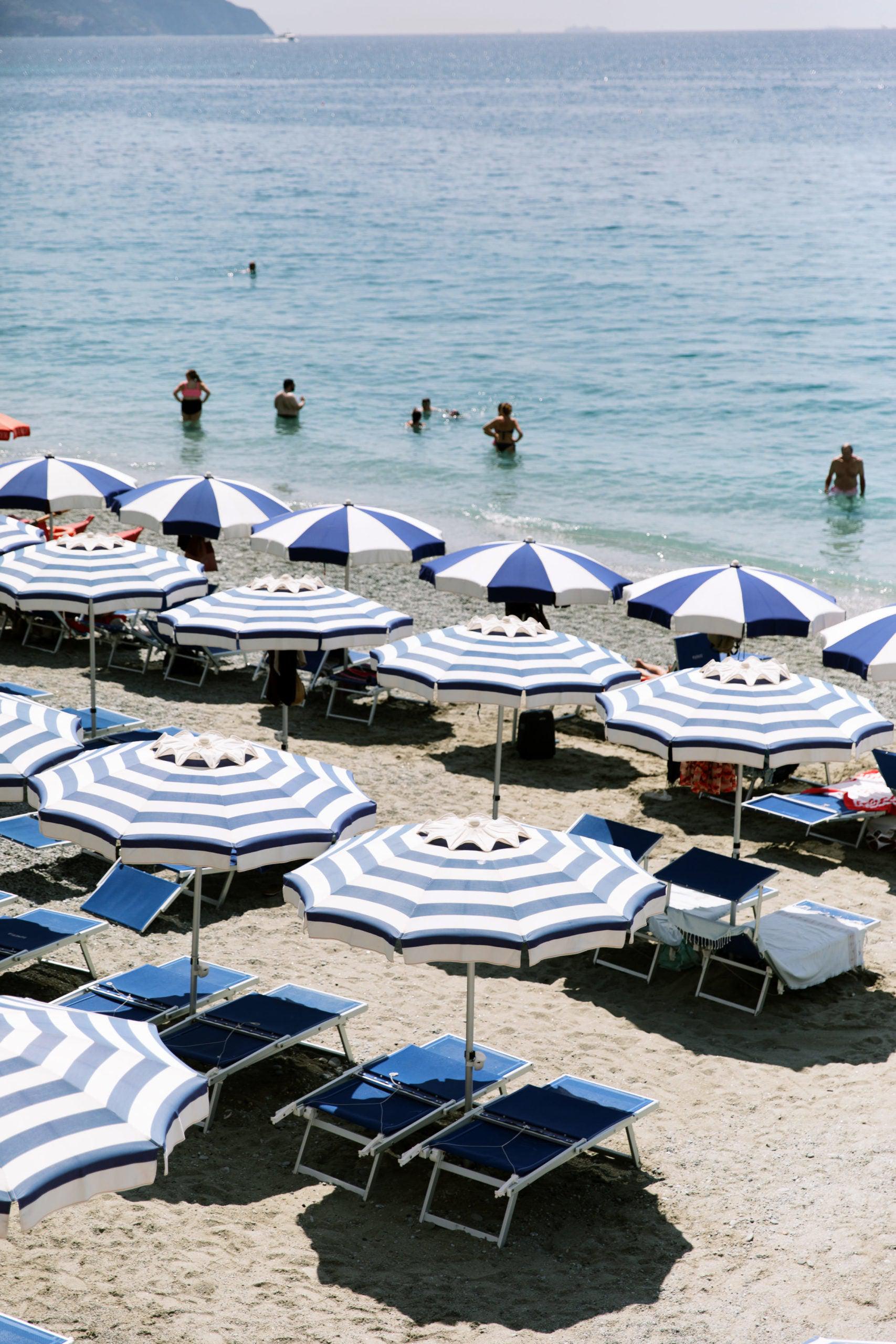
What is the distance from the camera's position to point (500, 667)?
989 centimetres

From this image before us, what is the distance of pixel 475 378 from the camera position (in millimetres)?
37656

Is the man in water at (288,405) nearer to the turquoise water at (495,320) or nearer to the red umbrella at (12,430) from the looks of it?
the turquoise water at (495,320)

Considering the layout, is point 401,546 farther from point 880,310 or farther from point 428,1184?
point 880,310

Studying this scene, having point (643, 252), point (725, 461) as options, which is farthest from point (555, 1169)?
point (643, 252)

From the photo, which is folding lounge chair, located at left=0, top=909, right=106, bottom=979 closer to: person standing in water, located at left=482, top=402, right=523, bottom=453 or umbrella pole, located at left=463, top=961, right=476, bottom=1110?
umbrella pole, located at left=463, top=961, right=476, bottom=1110

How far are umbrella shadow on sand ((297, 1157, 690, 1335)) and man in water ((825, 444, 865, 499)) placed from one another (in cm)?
1988

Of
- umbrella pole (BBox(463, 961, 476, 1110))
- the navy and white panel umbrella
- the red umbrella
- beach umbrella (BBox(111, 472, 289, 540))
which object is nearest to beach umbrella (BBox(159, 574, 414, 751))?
the navy and white panel umbrella

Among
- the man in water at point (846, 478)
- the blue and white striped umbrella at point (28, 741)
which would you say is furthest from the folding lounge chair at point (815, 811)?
the man in water at point (846, 478)

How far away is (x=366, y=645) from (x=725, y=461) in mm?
19994

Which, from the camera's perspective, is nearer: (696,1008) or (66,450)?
(696,1008)

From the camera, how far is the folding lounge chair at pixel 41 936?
27.2 ft

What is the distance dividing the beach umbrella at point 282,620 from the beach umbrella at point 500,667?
2.37 feet

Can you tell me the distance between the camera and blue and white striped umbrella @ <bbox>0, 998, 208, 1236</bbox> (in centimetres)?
473

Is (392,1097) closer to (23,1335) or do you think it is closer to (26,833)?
(23,1335)
